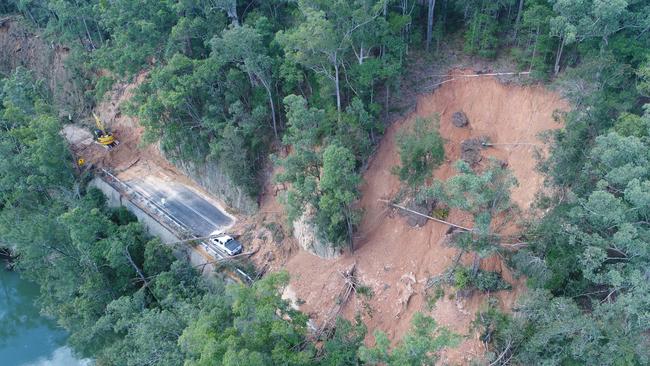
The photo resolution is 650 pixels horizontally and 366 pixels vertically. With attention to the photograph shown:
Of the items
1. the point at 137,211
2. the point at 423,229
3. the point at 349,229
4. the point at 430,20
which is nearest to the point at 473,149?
the point at 423,229

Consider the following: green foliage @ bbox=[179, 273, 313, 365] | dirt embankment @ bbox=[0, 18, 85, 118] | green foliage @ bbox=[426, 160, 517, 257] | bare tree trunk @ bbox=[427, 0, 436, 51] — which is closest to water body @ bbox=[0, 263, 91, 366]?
green foliage @ bbox=[179, 273, 313, 365]

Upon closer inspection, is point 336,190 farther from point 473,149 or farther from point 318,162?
point 473,149

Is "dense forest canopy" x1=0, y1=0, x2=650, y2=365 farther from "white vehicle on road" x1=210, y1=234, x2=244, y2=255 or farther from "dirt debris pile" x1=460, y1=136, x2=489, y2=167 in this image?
"dirt debris pile" x1=460, y1=136, x2=489, y2=167

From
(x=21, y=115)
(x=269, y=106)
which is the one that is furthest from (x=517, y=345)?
(x=21, y=115)

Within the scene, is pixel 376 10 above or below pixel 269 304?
above

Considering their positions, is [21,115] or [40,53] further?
[40,53]

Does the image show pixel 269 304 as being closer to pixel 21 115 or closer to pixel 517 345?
pixel 517 345
